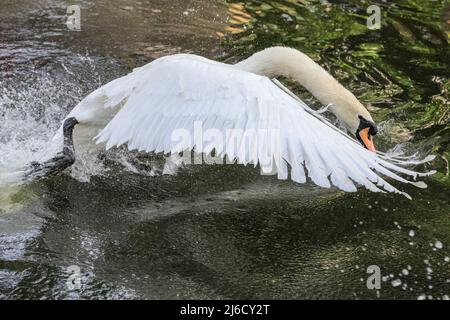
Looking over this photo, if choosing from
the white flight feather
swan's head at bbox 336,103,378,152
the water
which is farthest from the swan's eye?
the white flight feather

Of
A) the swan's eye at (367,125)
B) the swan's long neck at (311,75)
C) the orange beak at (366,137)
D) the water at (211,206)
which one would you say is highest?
the swan's long neck at (311,75)

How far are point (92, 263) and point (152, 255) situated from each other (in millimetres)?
417

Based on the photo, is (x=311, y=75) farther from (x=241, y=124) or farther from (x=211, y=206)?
(x=241, y=124)

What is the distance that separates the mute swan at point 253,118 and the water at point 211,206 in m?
0.69

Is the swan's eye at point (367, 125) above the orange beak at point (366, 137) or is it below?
above

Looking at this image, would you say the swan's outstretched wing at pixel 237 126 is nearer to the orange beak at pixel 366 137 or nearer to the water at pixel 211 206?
the water at pixel 211 206

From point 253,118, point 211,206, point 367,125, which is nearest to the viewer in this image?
point 253,118

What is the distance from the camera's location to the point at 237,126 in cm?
452

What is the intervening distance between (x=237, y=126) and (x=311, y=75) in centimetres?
154

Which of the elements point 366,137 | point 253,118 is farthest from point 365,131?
point 253,118

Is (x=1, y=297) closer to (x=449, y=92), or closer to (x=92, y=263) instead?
(x=92, y=263)

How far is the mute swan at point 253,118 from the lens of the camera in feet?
14.0

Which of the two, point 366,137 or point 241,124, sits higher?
point 241,124

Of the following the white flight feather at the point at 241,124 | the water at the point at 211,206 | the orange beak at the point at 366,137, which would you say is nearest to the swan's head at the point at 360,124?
the orange beak at the point at 366,137
